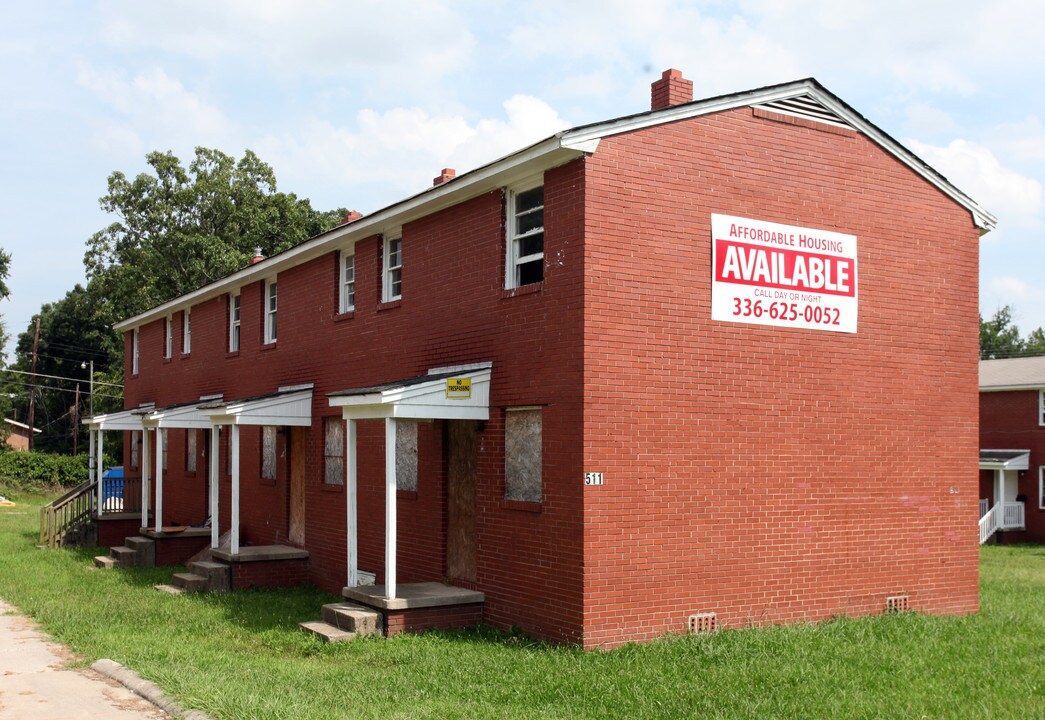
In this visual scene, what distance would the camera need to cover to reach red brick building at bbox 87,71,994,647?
12.2m

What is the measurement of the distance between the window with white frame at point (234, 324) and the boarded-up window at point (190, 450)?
3593 mm

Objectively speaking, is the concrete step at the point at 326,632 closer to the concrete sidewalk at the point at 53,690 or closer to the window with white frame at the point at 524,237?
the concrete sidewalk at the point at 53,690

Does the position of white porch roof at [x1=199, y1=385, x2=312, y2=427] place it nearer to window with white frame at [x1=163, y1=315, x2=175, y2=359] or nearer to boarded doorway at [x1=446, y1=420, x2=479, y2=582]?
boarded doorway at [x1=446, y1=420, x2=479, y2=582]

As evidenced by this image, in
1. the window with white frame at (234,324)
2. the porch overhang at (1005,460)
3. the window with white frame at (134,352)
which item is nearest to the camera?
the window with white frame at (234,324)

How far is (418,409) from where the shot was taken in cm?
1315

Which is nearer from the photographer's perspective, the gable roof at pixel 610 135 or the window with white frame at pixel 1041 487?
the gable roof at pixel 610 135

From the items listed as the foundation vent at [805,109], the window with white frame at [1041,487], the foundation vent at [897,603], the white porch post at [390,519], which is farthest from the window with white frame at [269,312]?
the window with white frame at [1041,487]

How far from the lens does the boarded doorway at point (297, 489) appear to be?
64.8ft

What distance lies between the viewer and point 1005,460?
34.0 metres

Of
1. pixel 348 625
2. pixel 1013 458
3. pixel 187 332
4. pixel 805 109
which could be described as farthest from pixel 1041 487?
pixel 348 625

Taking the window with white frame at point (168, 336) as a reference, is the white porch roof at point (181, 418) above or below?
below

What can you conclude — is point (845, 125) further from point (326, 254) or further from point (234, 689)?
point (234, 689)

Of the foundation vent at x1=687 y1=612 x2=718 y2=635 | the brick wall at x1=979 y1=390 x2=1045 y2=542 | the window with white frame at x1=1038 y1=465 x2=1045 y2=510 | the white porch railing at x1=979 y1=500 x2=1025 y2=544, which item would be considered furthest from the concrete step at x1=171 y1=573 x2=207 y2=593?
the window with white frame at x1=1038 y1=465 x2=1045 y2=510

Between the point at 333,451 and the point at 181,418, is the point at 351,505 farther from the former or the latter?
the point at 181,418
